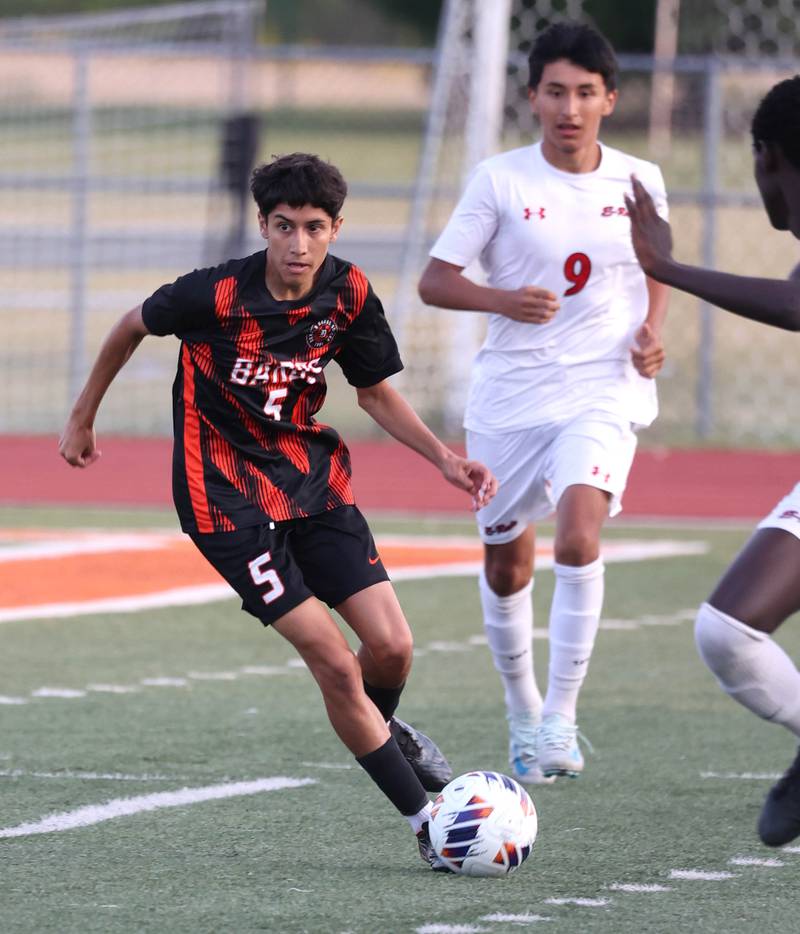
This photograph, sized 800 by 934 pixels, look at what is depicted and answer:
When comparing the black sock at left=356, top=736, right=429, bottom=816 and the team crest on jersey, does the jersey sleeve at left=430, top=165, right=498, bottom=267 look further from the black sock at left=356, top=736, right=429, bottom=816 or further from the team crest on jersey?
the black sock at left=356, top=736, right=429, bottom=816

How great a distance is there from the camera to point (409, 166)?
46.8 meters

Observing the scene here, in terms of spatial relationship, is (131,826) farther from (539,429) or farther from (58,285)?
(58,285)

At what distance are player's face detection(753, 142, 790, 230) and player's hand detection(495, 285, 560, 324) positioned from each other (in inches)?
57.4

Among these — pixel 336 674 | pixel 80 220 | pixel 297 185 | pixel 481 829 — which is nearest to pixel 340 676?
pixel 336 674

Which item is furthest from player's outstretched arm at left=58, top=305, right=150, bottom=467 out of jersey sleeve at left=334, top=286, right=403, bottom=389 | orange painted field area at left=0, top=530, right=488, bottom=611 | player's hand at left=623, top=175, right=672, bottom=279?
orange painted field area at left=0, top=530, right=488, bottom=611

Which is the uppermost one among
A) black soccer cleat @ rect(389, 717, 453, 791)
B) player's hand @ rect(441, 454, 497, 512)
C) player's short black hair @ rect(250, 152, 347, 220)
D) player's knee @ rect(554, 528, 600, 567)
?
player's short black hair @ rect(250, 152, 347, 220)

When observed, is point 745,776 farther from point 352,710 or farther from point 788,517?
point 352,710

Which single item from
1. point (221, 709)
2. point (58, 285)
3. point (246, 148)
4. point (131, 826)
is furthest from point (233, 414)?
point (58, 285)

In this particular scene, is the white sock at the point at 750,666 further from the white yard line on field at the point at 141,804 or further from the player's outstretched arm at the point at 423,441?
the white yard line on field at the point at 141,804

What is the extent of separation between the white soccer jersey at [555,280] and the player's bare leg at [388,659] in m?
1.34

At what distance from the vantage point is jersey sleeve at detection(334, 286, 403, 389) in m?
5.46

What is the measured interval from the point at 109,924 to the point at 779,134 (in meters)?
2.31

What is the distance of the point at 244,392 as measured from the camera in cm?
528

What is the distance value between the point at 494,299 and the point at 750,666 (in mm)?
2111
